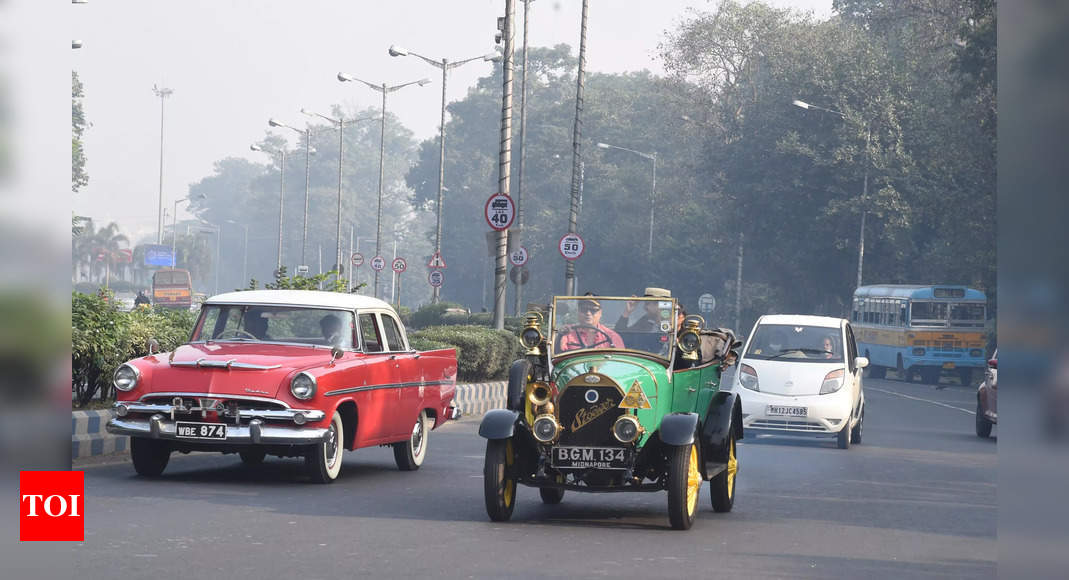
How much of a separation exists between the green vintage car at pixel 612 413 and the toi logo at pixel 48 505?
8.13 m

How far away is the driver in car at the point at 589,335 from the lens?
36.7 feet

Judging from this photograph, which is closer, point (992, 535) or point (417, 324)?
point (992, 535)

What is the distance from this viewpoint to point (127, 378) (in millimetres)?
11922

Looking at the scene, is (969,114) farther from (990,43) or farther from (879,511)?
(879,511)

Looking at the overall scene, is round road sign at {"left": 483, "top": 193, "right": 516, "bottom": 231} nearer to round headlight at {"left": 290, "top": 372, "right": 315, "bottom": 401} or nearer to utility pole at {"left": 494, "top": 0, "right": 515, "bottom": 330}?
utility pole at {"left": 494, "top": 0, "right": 515, "bottom": 330}

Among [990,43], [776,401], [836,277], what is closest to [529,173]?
[836,277]

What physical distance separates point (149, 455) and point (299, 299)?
2.12m

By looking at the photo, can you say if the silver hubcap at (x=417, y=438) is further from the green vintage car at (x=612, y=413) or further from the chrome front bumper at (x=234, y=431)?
the green vintage car at (x=612, y=413)

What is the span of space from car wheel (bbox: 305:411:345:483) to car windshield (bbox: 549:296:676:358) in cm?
229

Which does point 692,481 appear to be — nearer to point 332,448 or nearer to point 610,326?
point 610,326

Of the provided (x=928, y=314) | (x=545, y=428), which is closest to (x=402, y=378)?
(x=545, y=428)

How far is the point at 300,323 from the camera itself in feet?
43.9

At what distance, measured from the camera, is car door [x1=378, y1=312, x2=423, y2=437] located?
13617mm

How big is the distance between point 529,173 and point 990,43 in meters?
64.3
